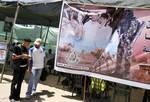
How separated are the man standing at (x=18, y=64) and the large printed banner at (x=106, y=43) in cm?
107

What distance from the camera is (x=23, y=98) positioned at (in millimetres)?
12867

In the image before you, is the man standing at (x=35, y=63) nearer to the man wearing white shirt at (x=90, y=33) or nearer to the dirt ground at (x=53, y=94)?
the dirt ground at (x=53, y=94)

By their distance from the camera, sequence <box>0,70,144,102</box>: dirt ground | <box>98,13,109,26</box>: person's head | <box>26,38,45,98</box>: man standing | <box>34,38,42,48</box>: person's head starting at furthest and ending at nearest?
<box>0,70,144,102</box>: dirt ground, <box>26,38,45,98</box>: man standing, <box>34,38,42,48</box>: person's head, <box>98,13,109,26</box>: person's head

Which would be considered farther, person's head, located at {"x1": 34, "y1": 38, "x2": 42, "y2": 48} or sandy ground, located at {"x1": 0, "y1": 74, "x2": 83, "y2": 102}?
sandy ground, located at {"x1": 0, "y1": 74, "x2": 83, "y2": 102}

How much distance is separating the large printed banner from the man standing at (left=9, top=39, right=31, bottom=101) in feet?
3.51

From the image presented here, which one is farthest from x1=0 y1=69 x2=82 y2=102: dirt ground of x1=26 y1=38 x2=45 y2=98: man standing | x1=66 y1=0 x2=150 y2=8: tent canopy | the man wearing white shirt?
x1=66 y1=0 x2=150 y2=8: tent canopy

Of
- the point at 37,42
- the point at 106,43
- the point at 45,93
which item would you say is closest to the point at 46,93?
the point at 45,93

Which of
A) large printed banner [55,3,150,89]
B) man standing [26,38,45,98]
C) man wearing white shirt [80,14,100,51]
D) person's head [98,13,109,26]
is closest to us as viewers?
large printed banner [55,3,150,89]

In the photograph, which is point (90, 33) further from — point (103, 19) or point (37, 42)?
point (37, 42)

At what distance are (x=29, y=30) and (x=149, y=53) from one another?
52.6 ft

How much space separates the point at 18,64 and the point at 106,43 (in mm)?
2595

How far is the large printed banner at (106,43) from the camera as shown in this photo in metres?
10.6

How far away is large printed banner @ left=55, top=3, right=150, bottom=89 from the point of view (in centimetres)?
1056

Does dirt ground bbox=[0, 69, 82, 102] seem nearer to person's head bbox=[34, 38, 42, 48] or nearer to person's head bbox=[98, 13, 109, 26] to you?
person's head bbox=[34, 38, 42, 48]
